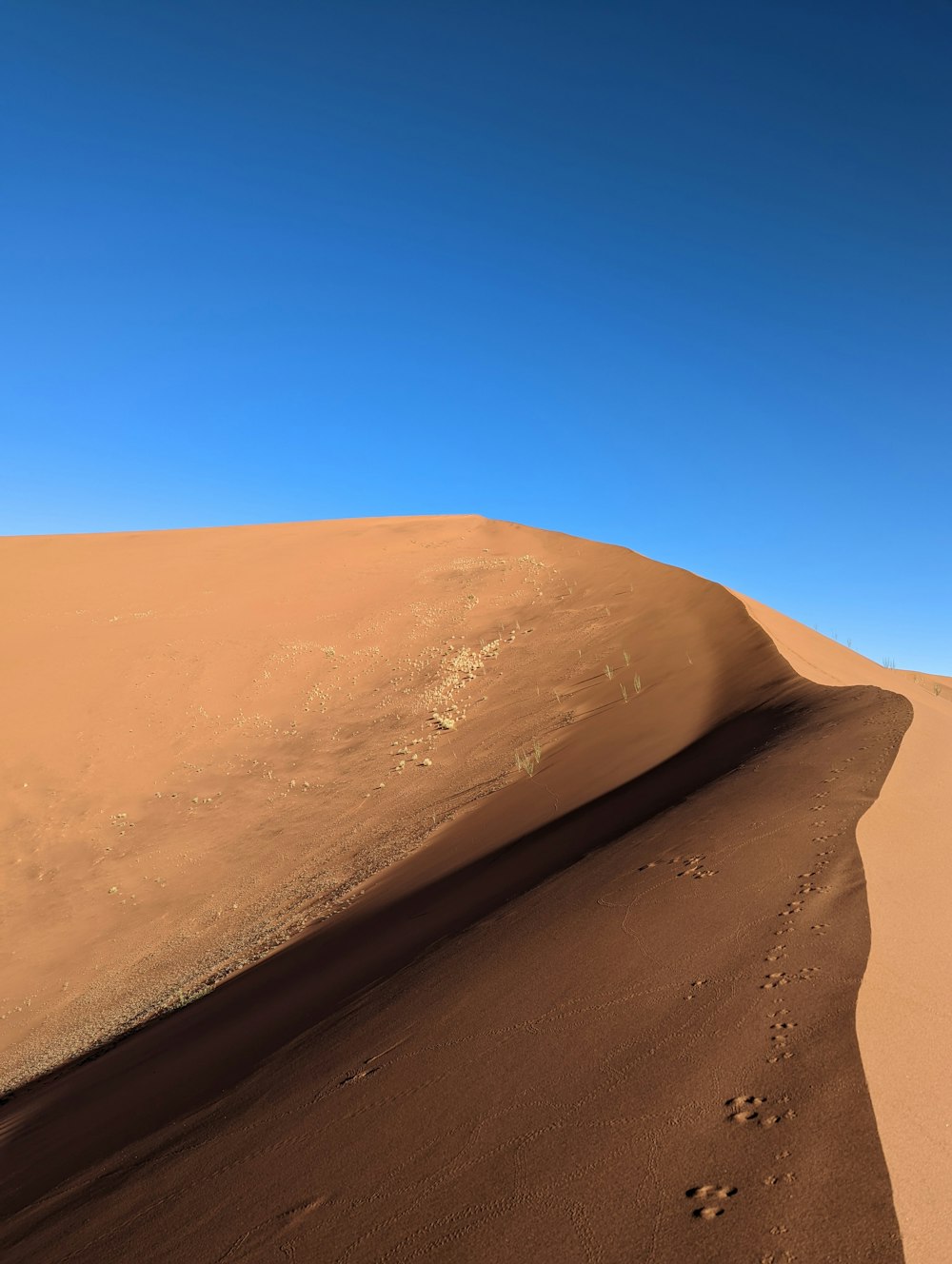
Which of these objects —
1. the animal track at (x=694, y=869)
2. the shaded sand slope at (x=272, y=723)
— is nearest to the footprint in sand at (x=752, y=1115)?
the animal track at (x=694, y=869)

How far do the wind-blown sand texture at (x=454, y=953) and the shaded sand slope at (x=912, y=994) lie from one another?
6cm

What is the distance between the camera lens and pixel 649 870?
14.0ft

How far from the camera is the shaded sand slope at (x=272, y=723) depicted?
26.5 ft

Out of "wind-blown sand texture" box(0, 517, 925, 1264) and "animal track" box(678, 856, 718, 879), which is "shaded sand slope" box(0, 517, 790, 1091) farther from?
"animal track" box(678, 856, 718, 879)

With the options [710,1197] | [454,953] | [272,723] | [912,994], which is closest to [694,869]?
[454,953]

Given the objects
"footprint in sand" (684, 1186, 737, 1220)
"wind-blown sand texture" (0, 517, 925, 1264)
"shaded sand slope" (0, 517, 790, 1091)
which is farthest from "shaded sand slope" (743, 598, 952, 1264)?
"shaded sand slope" (0, 517, 790, 1091)

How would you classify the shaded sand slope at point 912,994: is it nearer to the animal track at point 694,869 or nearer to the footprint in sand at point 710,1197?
the footprint in sand at point 710,1197

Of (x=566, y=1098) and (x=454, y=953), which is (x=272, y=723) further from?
(x=566, y=1098)

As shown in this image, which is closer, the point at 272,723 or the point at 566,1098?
the point at 566,1098

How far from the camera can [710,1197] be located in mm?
1904

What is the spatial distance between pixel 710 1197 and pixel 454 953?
2411 mm

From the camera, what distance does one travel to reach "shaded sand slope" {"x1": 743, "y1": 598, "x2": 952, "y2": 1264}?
1.85 m

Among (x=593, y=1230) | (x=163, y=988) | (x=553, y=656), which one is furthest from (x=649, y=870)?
(x=553, y=656)

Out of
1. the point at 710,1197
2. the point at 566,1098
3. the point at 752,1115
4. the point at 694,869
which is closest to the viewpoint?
the point at 710,1197
